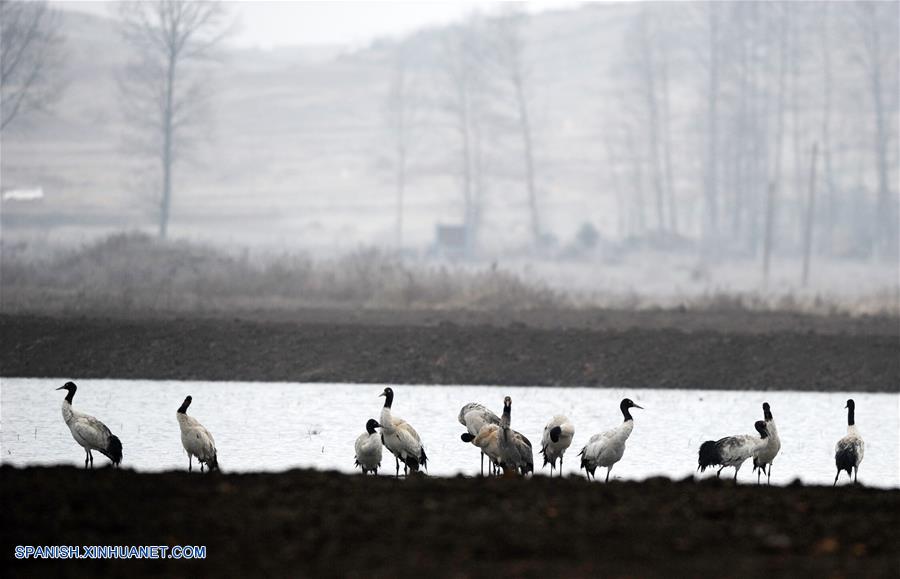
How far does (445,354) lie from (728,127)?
7009cm

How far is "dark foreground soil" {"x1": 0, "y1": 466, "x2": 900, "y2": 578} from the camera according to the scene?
11.2m

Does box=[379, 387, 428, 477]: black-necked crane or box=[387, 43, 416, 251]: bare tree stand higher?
box=[387, 43, 416, 251]: bare tree

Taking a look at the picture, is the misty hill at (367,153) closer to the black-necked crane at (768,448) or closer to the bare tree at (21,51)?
the bare tree at (21,51)

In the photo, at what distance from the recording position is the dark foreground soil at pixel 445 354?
3322 cm

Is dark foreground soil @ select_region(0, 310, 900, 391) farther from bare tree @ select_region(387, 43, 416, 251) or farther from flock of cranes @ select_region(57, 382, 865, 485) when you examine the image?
bare tree @ select_region(387, 43, 416, 251)

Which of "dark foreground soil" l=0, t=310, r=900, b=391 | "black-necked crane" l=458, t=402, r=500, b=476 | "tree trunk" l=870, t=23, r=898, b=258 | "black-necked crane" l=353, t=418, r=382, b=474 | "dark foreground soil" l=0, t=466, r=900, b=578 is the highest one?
"tree trunk" l=870, t=23, r=898, b=258

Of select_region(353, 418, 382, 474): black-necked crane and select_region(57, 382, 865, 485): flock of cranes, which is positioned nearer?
select_region(57, 382, 865, 485): flock of cranes

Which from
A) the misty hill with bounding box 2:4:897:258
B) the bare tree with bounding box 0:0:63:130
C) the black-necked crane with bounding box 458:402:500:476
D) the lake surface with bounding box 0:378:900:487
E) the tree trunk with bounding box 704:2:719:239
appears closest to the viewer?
the black-necked crane with bounding box 458:402:500:476

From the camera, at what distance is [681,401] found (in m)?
31.2

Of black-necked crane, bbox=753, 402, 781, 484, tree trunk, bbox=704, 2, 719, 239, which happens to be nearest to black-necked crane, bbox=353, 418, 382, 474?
black-necked crane, bbox=753, 402, 781, 484

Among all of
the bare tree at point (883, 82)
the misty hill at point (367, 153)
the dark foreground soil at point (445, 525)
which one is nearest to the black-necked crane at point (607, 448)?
the dark foreground soil at point (445, 525)

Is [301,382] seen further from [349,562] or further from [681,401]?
[349,562]

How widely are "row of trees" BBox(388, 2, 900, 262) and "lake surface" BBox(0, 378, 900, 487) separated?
44410 mm

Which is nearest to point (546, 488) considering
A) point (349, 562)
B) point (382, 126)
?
point (349, 562)
